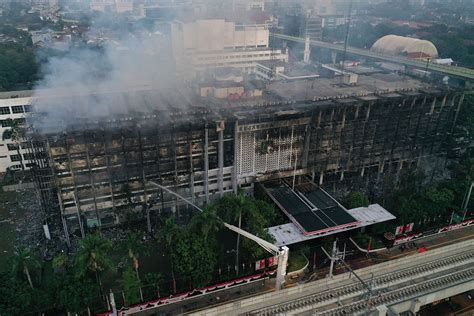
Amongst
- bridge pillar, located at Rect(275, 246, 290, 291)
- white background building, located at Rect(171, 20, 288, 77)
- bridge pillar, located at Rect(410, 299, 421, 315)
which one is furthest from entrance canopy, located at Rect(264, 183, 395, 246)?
white background building, located at Rect(171, 20, 288, 77)

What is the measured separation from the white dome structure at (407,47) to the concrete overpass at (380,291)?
4863cm

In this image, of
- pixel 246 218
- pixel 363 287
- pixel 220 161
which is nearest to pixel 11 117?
A: pixel 220 161

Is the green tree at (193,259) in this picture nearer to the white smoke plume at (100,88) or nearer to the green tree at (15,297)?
the green tree at (15,297)

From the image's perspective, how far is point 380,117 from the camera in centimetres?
2830

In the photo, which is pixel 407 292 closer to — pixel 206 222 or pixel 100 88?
pixel 206 222

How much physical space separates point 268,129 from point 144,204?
9234 millimetres

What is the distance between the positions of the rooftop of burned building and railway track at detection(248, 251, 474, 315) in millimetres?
11871

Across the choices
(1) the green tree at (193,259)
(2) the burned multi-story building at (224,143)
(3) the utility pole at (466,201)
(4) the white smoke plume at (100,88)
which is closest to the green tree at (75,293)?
(1) the green tree at (193,259)

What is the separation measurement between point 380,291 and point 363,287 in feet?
2.27

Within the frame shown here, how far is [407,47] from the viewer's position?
60688 millimetres

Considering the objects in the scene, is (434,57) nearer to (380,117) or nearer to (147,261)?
(380,117)

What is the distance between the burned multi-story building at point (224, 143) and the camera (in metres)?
22.2

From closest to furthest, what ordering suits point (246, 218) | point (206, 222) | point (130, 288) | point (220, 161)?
1. point (130, 288)
2. point (206, 222)
3. point (246, 218)
4. point (220, 161)

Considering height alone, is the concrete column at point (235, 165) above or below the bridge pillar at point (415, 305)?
above
